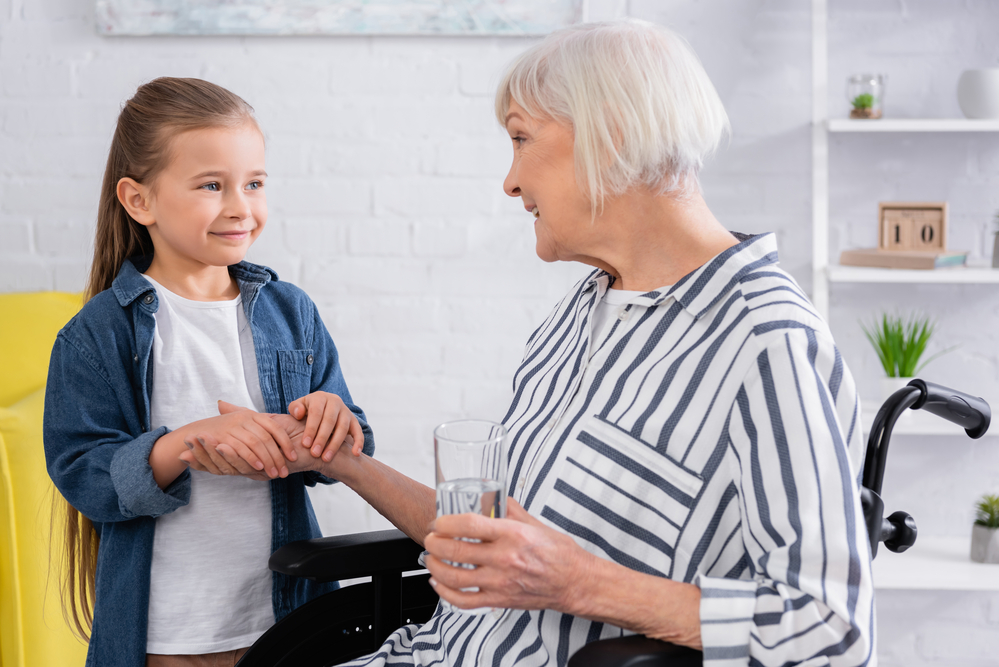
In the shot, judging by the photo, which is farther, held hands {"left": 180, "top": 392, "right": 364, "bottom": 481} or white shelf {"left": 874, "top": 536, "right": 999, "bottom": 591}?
white shelf {"left": 874, "top": 536, "right": 999, "bottom": 591}

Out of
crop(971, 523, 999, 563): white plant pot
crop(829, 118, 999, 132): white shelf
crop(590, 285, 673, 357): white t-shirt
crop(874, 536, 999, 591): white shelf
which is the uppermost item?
crop(829, 118, 999, 132): white shelf

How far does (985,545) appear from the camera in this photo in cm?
199

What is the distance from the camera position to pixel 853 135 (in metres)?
2.15

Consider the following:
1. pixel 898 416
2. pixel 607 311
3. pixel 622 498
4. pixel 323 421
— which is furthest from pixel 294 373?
pixel 898 416

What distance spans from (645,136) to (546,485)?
18.3 inches

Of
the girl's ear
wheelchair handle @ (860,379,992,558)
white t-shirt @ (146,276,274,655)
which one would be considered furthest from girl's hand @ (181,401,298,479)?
wheelchair handle @ (860,379,992,558)

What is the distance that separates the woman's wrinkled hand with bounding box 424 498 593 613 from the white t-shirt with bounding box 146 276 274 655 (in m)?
0.57

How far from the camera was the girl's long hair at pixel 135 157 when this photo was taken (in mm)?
1295

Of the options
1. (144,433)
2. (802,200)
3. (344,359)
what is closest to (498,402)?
(344,359)

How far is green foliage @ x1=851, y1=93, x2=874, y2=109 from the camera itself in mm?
1971

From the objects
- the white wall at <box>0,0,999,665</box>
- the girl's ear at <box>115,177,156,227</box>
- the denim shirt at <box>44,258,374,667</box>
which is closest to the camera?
the denim shirt at <box>44,258,374,667</box>

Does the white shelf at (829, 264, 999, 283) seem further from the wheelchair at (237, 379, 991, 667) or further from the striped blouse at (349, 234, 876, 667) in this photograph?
the striped blouse at (349, 234, 876, 667)

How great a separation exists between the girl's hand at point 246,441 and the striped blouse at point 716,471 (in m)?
0.32

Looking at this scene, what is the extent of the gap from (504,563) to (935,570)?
155 centimetres
